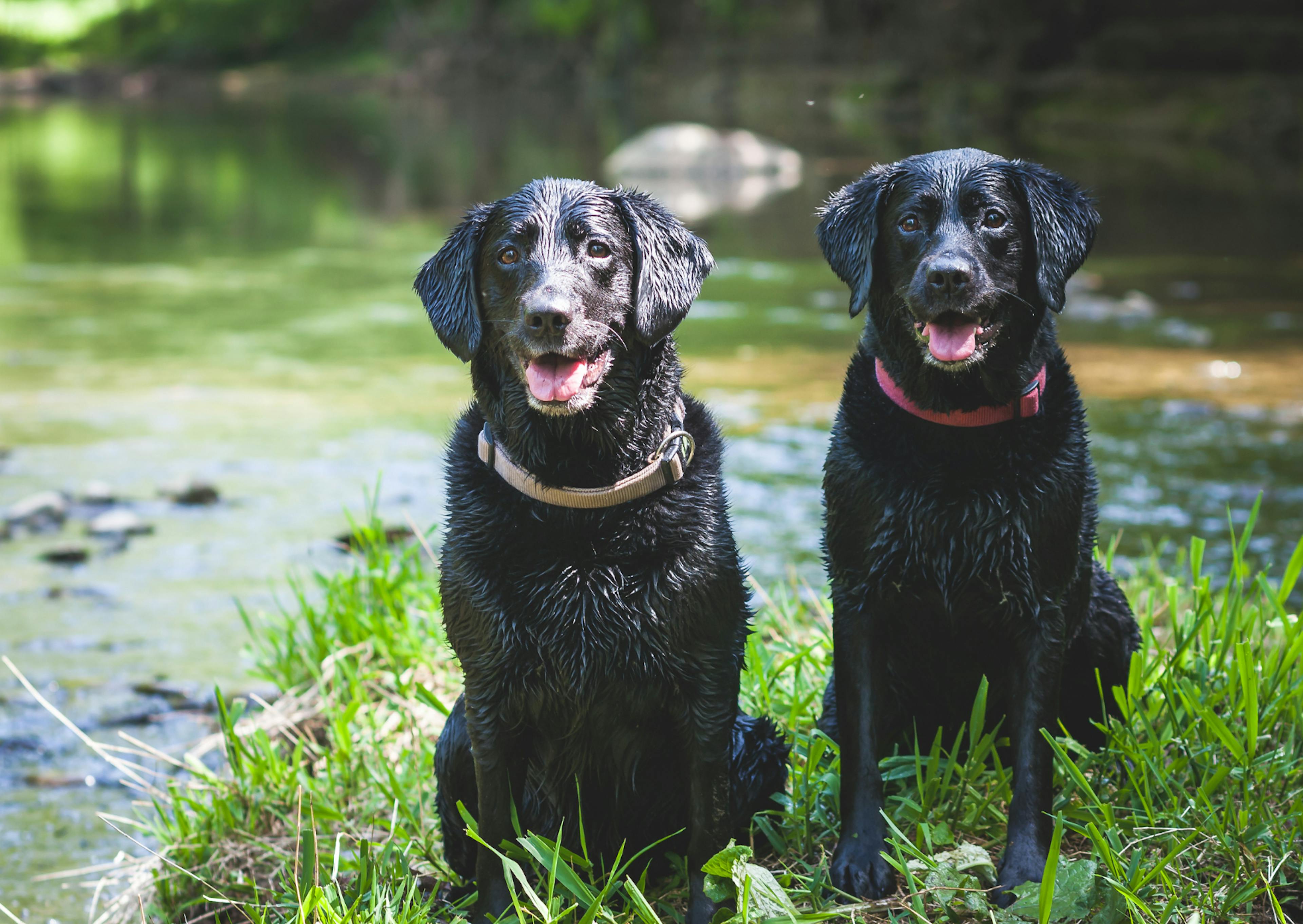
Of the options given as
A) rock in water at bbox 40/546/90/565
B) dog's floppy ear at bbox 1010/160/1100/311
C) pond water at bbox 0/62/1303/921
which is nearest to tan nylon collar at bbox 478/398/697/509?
dog's floppy ear at bbox 1010/160/1100/311

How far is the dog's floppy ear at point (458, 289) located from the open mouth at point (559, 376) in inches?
7.6

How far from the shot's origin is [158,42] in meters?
72.8

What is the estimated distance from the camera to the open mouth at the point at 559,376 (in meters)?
2.93

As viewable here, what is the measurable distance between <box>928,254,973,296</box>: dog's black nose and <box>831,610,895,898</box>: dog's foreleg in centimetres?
79

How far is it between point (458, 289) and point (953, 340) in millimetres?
1157

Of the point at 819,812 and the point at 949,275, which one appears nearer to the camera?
the point at 949,275

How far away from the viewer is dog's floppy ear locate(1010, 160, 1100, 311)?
3082 millimetres

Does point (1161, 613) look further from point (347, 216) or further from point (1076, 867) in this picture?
point (347, 216)

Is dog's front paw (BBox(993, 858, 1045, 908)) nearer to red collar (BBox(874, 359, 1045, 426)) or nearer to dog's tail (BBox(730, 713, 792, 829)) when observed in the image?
dog's tail (BBox(730, 713, 792, 829))

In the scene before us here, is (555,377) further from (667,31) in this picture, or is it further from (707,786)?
(667,31)

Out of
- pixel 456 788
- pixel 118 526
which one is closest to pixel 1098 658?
pixel 456 788

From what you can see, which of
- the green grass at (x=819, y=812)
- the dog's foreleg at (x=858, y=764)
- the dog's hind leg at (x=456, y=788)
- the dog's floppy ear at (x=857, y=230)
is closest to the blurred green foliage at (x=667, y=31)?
the green grass at (x=819, y=812)

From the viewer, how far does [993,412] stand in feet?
10.2

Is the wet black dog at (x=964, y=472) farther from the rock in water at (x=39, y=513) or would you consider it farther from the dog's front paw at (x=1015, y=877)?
the rock in water at (x=39, y=513)
